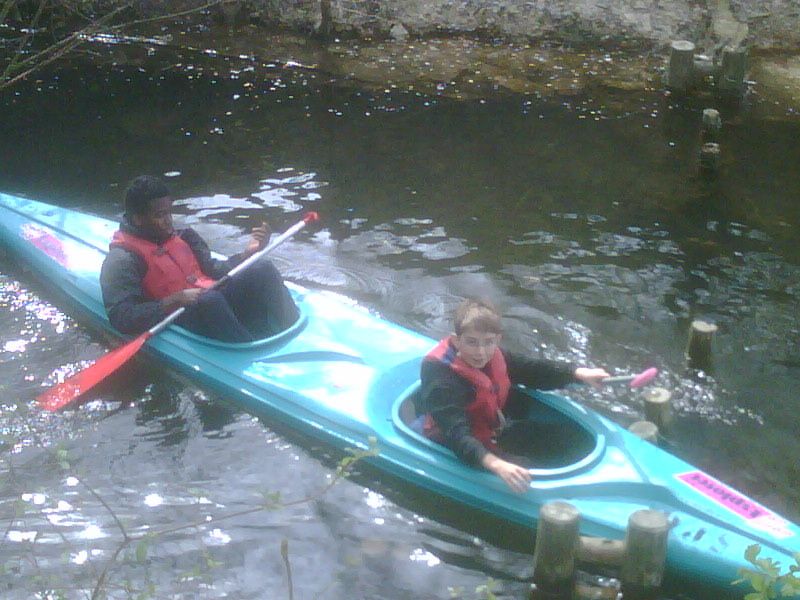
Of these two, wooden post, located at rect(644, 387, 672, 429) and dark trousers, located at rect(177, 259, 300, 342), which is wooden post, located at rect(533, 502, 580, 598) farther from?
dark trousers, located at rect(177, 259, 300, 342)

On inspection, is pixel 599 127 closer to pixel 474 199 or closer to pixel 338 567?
pixel 474 199

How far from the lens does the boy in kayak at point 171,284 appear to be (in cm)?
479

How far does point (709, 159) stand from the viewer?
7.45 meters

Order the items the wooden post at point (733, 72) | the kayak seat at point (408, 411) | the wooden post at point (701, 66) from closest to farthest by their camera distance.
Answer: the kayak seat at point (408, 411), the wooden post at point (733, 72), the wooden post at point (701, 66)

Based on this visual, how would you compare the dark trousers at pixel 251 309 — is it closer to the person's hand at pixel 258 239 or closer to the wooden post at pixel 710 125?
the person's hand at pixel 258 239

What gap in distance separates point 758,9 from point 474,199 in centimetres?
514

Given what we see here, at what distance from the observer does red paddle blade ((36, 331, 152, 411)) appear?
188 inches

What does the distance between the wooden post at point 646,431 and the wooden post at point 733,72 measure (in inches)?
216

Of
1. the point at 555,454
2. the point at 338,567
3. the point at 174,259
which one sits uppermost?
the point at 174,259

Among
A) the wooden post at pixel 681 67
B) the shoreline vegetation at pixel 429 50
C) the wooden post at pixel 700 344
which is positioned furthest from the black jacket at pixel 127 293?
the wooden post at pixel 681 67

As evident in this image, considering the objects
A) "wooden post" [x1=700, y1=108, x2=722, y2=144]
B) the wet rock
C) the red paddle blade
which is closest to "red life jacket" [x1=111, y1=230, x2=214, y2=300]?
the red paddle blade

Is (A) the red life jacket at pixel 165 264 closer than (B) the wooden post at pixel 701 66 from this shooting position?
Yes

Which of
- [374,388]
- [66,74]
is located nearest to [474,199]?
[374,388]

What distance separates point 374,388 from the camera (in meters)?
4.47
